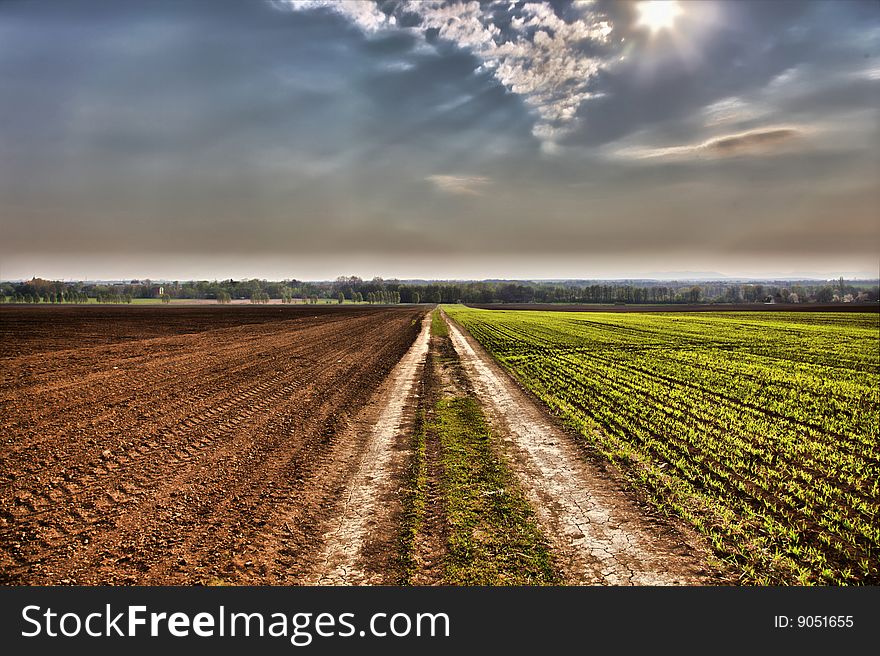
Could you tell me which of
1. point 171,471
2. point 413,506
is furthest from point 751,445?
point 171,471

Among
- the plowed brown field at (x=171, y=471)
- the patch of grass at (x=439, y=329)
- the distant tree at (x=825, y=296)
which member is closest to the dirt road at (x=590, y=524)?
the plowed brown field at (x=171, y=471)

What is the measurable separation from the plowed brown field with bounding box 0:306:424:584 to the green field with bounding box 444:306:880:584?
5.48 metres

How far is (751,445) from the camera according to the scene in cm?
920

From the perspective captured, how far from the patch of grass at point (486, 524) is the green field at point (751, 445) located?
2.23m

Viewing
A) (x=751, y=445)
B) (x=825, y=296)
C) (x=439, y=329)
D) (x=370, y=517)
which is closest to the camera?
(x=370, y=517)

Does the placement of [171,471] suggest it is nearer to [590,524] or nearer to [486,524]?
[486,524]

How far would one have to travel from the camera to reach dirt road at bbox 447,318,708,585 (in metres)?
4.80

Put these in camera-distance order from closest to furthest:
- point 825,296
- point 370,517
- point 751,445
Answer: point 370,517, point 751,445, point 825,296

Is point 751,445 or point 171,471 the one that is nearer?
point 171,471

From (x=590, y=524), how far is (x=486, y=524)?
4.70 ft

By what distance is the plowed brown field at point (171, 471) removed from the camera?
5.08 meters

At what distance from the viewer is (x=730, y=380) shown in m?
16.8

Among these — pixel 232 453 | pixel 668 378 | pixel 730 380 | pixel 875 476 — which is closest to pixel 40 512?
pixel 232 453

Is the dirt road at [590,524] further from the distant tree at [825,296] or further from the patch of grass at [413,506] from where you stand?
the distant tree at [825,296]
